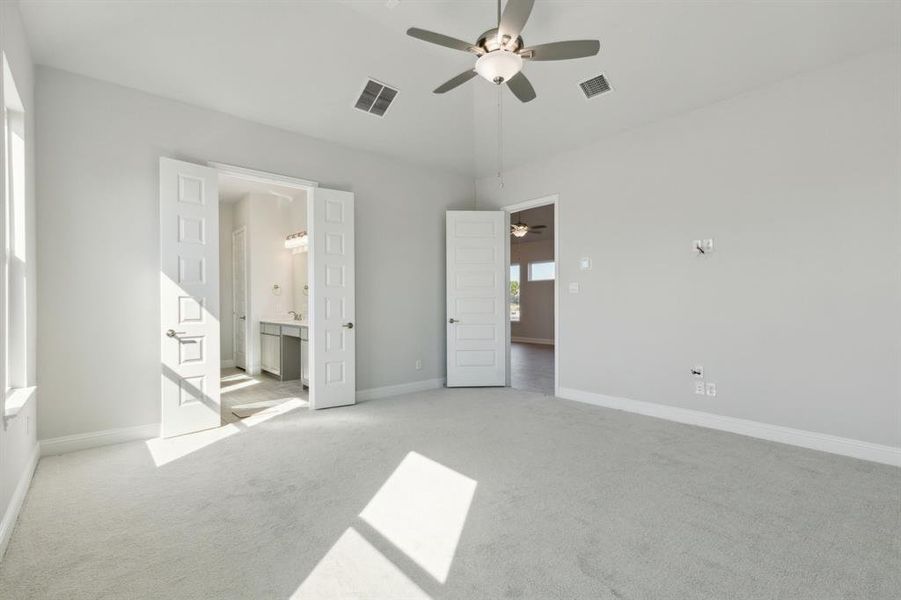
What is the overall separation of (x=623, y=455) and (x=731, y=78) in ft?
10.9

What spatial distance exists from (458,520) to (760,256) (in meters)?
3.38

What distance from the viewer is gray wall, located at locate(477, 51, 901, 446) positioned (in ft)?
10.4

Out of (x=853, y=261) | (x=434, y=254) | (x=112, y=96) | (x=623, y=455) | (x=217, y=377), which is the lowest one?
(x=623, y=455)

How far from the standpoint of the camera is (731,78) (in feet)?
12.0

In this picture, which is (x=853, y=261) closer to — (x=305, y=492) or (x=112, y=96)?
(x=305, y=492)

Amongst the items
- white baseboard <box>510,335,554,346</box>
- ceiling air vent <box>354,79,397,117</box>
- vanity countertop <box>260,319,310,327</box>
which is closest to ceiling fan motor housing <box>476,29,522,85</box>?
ceiling air vent <box>354,79,397,117</box>

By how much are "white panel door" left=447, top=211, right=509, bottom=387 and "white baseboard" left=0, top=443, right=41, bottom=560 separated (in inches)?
158

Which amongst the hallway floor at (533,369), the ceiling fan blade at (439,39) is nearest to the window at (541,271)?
the hallway floor at (533,369)

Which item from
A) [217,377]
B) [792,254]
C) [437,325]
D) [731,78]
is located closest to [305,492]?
[217,377]

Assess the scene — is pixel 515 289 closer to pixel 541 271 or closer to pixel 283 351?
pixel 541 271

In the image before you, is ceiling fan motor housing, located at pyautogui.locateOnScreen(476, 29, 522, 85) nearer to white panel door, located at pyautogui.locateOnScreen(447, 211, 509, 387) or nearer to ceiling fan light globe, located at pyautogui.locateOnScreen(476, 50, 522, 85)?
ceiling fan light globe, located at pyautogui.locateOnScreen(476, 50, 522, 85)

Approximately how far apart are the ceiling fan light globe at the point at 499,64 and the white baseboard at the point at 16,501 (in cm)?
361

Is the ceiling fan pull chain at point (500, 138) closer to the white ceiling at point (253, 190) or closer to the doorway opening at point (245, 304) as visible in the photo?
the doorway opening at point (245, 304)

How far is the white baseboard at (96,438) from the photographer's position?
→ 324 centimetres
